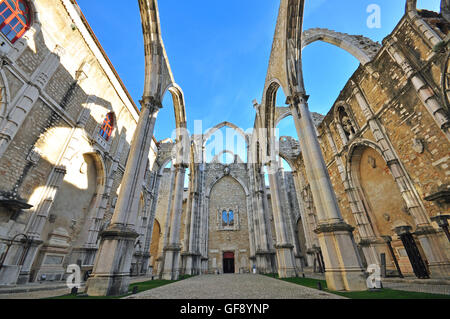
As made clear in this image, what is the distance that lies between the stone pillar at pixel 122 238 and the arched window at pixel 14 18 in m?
7.15

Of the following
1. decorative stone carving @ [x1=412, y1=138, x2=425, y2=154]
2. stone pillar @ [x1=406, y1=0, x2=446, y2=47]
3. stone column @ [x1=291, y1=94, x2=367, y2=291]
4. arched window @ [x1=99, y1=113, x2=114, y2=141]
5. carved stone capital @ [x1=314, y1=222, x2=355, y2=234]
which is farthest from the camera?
arched window @ [x1=99, y1=113, x2=114, y2=141]

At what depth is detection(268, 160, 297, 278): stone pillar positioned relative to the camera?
369 inches

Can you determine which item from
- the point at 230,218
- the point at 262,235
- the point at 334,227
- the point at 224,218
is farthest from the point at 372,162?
the point at 224,218

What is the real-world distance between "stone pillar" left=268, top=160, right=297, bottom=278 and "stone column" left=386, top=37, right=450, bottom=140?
703cm

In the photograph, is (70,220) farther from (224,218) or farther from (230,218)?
(230,218)

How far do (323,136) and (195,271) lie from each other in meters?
15.2

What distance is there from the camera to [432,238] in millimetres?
6867

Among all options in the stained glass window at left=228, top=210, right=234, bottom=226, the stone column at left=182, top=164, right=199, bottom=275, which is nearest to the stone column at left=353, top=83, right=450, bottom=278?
the stone column at left=182, top=164, right=199, bottom=275

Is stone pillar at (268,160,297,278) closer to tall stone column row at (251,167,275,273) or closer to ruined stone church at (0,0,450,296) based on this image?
ruined stone church at (0,0,450,296)

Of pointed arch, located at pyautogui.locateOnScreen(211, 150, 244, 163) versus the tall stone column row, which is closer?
the tall stone column row

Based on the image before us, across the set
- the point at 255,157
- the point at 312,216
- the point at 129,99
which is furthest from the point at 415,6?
the point at 129,99

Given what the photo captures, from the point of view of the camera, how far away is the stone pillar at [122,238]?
183 inches

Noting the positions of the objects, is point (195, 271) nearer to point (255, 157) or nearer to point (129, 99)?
point (255, 157)

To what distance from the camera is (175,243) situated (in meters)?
10.5
